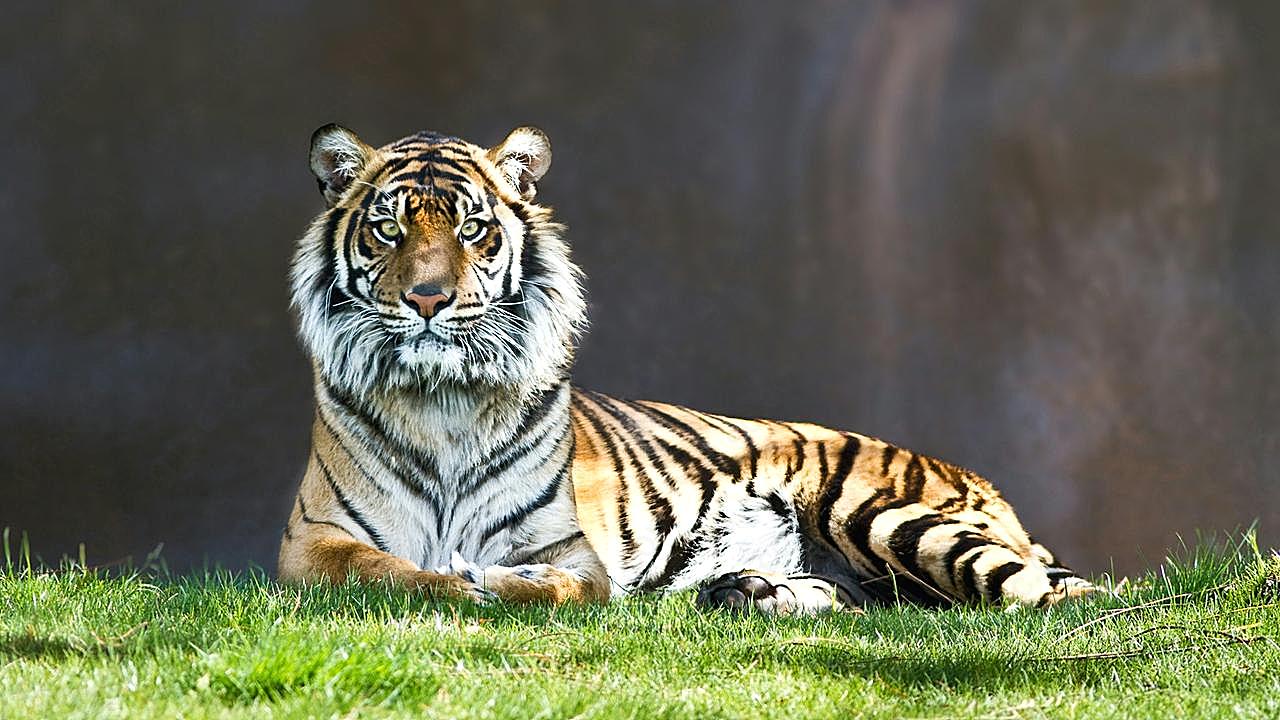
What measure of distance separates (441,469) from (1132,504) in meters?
4.46

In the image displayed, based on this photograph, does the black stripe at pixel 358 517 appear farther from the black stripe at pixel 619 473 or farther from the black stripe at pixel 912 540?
the black stripe at pixel 912 540

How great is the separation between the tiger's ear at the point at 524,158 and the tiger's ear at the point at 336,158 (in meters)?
0.45

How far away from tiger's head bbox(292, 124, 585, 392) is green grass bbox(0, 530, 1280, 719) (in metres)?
0.91

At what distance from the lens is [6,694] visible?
112 inches

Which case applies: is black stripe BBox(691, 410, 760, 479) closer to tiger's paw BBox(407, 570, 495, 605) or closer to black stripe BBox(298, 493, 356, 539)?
black stripe BBox(298, 493, 356, 539)

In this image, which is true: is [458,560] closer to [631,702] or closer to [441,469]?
[441,469]

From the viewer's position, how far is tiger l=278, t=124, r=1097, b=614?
4844 millimetres

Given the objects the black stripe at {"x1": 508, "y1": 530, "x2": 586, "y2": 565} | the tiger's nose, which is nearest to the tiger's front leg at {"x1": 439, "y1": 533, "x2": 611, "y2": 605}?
the black stripe at {"x1": 508, "y1": 530, "x2": 586, "y2": 565}

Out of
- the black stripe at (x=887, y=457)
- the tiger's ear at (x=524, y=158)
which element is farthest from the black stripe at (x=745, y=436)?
the tiger's ear at (x=524, y=158)

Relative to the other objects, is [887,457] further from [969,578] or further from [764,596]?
[764,596]

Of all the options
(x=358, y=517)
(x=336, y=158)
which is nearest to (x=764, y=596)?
(x=358, y=517)

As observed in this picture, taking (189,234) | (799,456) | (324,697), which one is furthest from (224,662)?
(189,234)

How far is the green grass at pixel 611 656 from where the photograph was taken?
9.54 feet

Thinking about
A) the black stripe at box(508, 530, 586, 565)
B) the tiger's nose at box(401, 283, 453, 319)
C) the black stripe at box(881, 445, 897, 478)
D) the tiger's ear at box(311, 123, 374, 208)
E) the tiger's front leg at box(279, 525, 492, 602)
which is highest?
the tiger's ear at box(311, 123, 374, 208)
